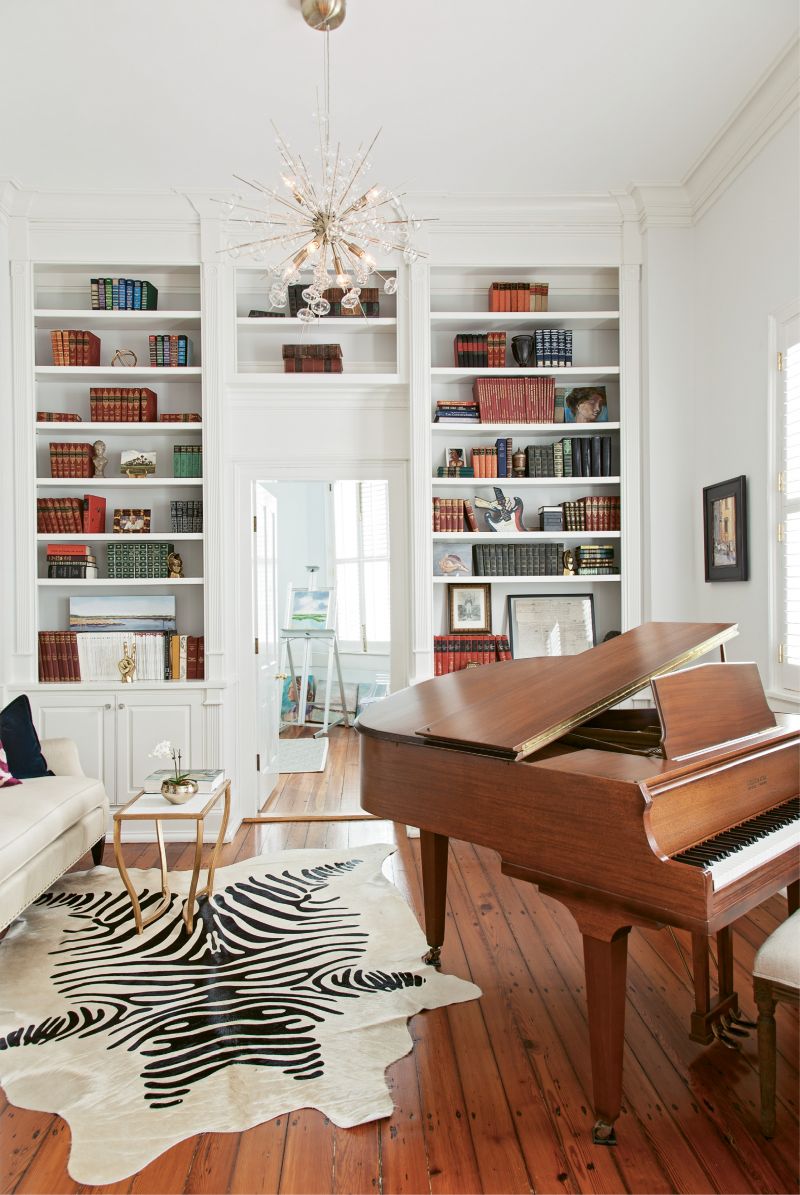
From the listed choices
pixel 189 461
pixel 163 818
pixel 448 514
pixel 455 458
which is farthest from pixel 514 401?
pixel 163 818

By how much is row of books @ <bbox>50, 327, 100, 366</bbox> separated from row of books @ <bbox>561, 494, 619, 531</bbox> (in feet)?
9.68

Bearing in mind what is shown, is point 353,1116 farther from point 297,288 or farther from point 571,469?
point 297,288

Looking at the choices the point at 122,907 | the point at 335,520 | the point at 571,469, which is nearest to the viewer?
the point at 122,907

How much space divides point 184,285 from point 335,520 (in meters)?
2.96

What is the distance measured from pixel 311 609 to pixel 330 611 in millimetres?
220

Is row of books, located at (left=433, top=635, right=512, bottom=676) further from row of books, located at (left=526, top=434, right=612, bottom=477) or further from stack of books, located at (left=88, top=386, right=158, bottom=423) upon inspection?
stack of books, located at (left=88, top=386, right=158, bottom=423)

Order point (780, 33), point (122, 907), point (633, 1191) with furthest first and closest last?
1. point (122, 907)
2. point (780, 33)
3. point (633, 1191)

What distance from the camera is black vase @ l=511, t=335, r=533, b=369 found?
14.9ft

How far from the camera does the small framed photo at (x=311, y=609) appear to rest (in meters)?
7.25

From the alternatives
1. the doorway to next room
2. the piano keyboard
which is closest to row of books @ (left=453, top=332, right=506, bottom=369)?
the doorway to next room

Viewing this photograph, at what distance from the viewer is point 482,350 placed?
4559 millimetres

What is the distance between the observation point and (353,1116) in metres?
1.96

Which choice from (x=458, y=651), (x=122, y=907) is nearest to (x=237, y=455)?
(x=458, y=651)

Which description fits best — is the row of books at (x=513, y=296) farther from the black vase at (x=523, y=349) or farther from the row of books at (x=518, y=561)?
the row of books at (x=518, y=561)
